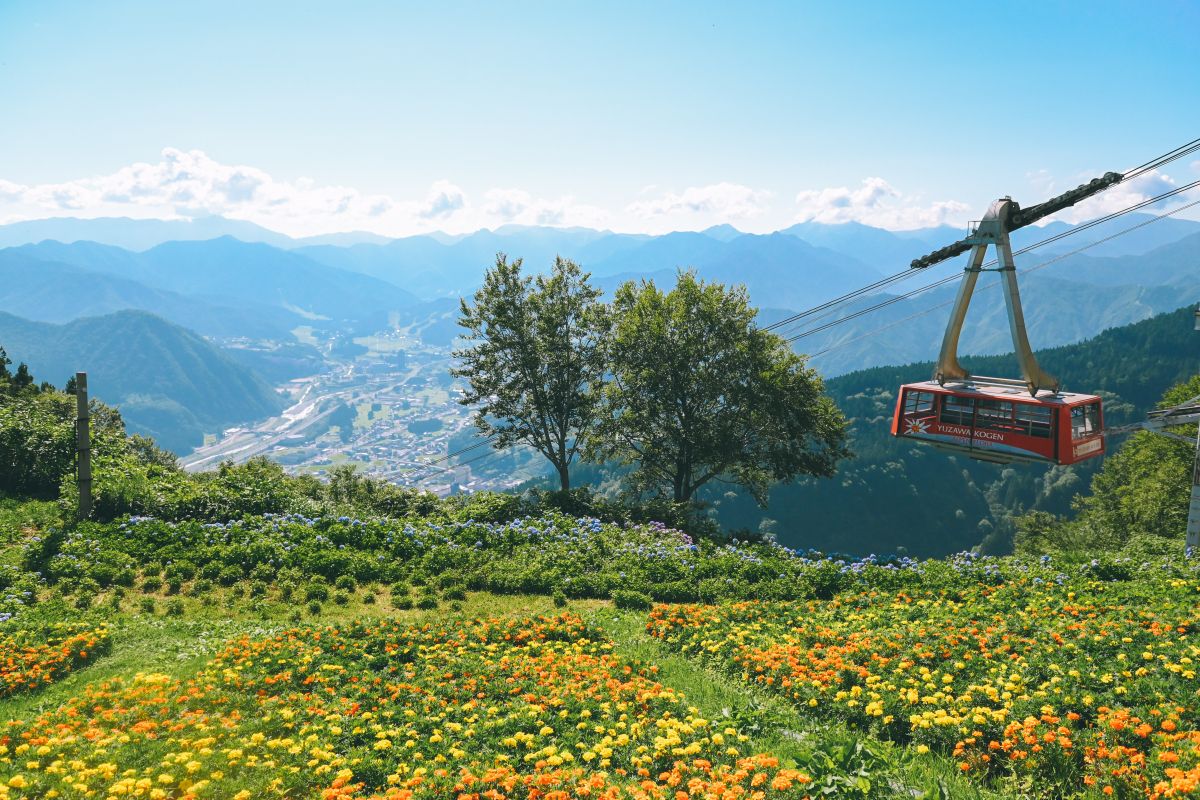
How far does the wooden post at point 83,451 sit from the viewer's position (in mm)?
23078

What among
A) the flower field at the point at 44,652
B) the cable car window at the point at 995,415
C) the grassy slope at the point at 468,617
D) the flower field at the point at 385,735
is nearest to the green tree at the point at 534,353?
the grassy slope at the point at 468,617

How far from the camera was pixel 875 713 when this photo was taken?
33.5 ft

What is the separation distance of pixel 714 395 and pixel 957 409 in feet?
38.1

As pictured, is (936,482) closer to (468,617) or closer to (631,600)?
(631,600)

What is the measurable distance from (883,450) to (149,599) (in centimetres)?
17888

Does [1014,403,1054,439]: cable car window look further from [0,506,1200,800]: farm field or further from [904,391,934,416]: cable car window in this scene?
[0,506,1200,800]: farm field

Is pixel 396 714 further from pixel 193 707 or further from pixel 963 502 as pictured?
pixel 963 502

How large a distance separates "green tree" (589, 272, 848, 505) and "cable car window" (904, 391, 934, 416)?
675cm

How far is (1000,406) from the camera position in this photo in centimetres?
2420

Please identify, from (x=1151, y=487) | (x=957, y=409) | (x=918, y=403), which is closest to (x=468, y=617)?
(x=918, y=403)

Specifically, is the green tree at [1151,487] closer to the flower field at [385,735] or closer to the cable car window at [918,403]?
the cable car window at [918,403]

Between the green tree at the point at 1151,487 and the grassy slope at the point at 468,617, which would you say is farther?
the green tree at the point at 1151,487

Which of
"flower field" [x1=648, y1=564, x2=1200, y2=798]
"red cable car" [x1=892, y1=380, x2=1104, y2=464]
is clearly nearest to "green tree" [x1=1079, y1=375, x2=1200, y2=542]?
"red cable car" [x1=892, y1=380, x2=1104, y2=464]

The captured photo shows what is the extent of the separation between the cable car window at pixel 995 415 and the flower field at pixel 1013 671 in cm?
742
